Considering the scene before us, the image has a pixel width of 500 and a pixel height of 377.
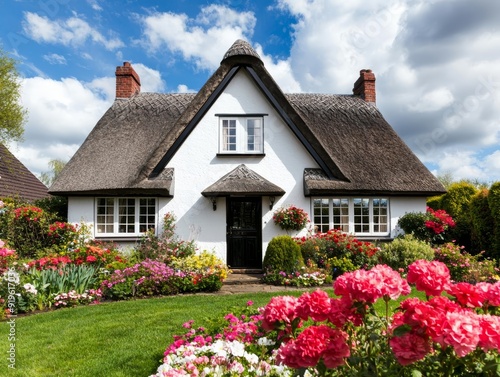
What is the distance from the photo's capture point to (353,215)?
11.4 metres

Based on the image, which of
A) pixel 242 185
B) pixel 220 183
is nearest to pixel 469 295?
pixel 242 185

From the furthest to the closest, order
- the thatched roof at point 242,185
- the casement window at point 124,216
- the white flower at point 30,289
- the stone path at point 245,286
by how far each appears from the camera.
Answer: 1. the casement window at point 124,216
2. the thatched roof at point 242,185
3. the stone path at point 245,286
4. the white flower at point 30,289

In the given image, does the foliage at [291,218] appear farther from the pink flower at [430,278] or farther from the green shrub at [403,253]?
the pink flower at [430,278]

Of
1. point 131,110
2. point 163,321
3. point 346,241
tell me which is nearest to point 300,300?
point 163,321

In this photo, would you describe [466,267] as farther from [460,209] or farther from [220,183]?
[220,183]

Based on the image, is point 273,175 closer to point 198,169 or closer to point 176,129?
point 198,169

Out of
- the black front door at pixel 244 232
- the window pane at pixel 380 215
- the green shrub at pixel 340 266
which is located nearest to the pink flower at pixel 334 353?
the green shrub at pixel 340 266

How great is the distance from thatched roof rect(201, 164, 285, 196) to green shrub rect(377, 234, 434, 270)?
11.1ft

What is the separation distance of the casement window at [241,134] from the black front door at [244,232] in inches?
64.4

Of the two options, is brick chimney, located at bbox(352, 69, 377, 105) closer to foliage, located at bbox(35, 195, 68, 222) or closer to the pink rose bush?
foliage, located at bbox(35, 195, 68, 222)

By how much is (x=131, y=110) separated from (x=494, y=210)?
12.8 metres

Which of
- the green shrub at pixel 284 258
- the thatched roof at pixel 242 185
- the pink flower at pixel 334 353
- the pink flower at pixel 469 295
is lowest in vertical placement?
the green shrub at pixel 284 258

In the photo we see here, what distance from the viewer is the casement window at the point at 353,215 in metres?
11.2

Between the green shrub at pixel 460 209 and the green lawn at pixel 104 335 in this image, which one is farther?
the green shrub at pixel 460 209
